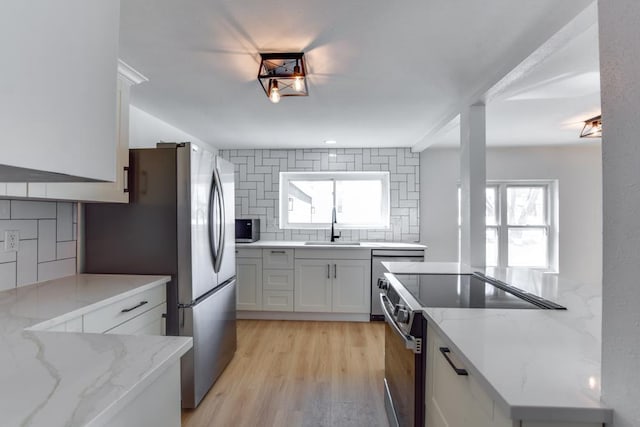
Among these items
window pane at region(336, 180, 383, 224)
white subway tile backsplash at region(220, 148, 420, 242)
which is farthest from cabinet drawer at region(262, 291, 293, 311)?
window pane at region(336, 180, 383, 224)

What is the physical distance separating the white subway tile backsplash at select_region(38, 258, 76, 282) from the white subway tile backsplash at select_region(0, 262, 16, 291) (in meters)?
0.15

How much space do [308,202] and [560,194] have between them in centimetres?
338

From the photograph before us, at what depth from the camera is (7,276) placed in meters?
1.60

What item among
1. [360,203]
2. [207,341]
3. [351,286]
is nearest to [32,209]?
[207,341]

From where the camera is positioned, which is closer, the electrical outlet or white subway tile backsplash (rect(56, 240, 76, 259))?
A: the electrical outlet

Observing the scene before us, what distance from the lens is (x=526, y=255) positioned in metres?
4.38

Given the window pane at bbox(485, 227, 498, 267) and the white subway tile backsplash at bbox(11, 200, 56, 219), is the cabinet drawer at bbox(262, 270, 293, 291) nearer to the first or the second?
the white subway tile backsplash at bbox(11, 200, 56, 219)

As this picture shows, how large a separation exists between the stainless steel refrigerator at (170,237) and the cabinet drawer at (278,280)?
60.6 inches

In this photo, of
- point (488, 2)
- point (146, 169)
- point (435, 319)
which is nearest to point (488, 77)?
point (488, 2)

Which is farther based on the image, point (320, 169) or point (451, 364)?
point (320, 169)

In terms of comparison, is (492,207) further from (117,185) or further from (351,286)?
(117,185)

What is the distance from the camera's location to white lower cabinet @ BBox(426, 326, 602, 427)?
0.74 m

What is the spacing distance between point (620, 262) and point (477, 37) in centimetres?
142

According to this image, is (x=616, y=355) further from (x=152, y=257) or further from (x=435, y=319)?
(x=152, y=257)
